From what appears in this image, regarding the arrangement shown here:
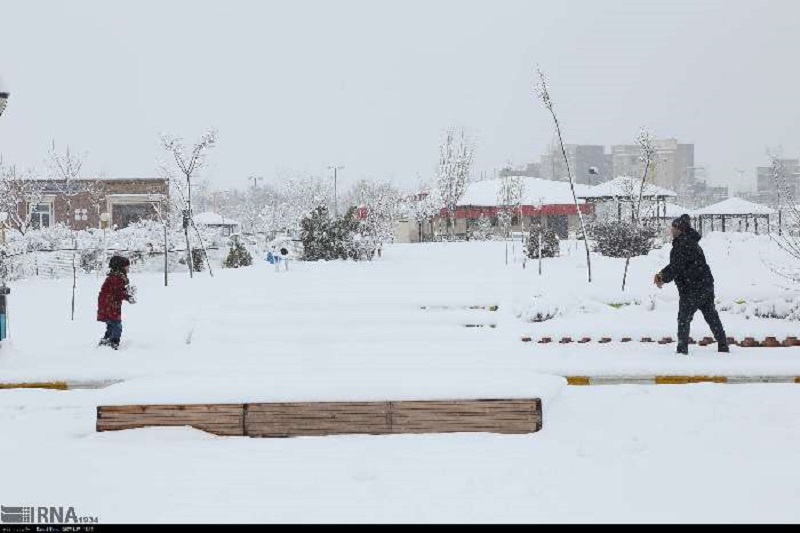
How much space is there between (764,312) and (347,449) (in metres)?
8.66

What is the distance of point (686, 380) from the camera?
751cm

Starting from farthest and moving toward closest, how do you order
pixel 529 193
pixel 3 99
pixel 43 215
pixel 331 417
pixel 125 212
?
pixel 529 193, pixel 125 212, pixel 43 215, pixel 3 99, pixel 331 417

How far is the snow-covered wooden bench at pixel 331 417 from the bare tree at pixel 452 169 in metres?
47.1

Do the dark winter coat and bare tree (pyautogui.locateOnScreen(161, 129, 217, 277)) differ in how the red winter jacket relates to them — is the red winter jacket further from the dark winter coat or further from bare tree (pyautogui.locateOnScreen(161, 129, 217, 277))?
bare tree (pyautogui.locateOnScreen(161, 129, 217, 277))

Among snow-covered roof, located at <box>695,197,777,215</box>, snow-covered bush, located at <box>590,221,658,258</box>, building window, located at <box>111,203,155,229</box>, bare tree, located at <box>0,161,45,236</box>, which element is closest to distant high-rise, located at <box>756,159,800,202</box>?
snow-covered roof, located at <box>695,197,777,215</box>

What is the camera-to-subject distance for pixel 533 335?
998 cm

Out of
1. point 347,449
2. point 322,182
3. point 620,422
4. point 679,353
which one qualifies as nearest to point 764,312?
point 679,353

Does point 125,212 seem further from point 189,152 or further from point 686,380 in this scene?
point 686,380

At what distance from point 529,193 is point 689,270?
149ft

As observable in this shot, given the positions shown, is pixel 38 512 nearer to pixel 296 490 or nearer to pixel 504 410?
pixel 296 490

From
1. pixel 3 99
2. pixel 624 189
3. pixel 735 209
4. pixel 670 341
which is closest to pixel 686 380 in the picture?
pixel 670 341

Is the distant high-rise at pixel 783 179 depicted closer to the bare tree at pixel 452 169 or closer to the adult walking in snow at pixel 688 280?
the adult walking in snow at pixel 688 280

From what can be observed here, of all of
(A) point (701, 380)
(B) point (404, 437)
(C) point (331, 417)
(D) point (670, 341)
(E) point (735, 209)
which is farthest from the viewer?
(E) point (735, 209)

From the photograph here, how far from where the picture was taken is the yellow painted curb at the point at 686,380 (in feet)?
24.6
